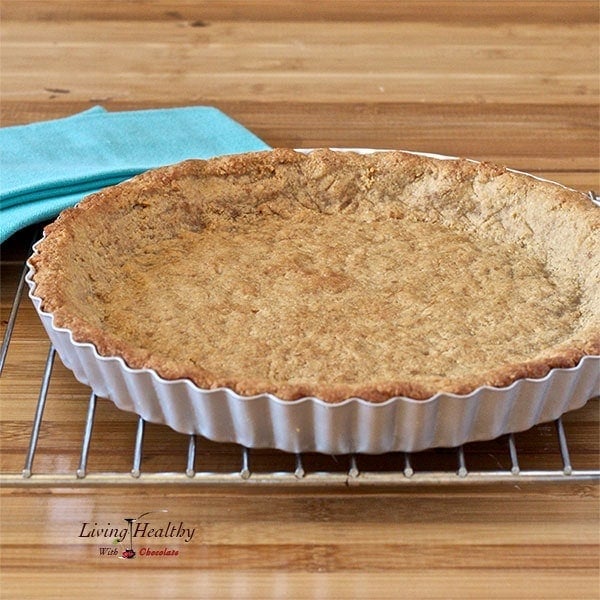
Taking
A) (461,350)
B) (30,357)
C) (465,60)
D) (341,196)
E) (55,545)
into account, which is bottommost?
(55,545)

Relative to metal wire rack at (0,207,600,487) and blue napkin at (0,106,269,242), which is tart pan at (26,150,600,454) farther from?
blue napkin at (0,106,269,242)

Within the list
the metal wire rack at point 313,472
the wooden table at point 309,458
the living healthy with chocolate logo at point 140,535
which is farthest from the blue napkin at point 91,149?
the living healthy with chocolate logo at point 140,535

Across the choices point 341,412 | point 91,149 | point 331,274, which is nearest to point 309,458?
point 341,412

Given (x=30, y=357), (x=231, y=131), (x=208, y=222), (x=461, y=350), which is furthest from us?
Result: (x=231, y=131)

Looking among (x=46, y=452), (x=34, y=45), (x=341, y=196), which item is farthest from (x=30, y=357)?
(x=34, y=45)

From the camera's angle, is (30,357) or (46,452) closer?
(46,452)

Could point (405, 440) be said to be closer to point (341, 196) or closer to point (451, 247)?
point (451, 247)

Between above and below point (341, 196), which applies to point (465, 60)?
above

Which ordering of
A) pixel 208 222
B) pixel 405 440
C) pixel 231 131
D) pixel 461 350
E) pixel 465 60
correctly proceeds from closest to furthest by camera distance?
pixel 405 440
pixel 461 350
pixel 208 222
pixel 231 131
pixel 465 60
